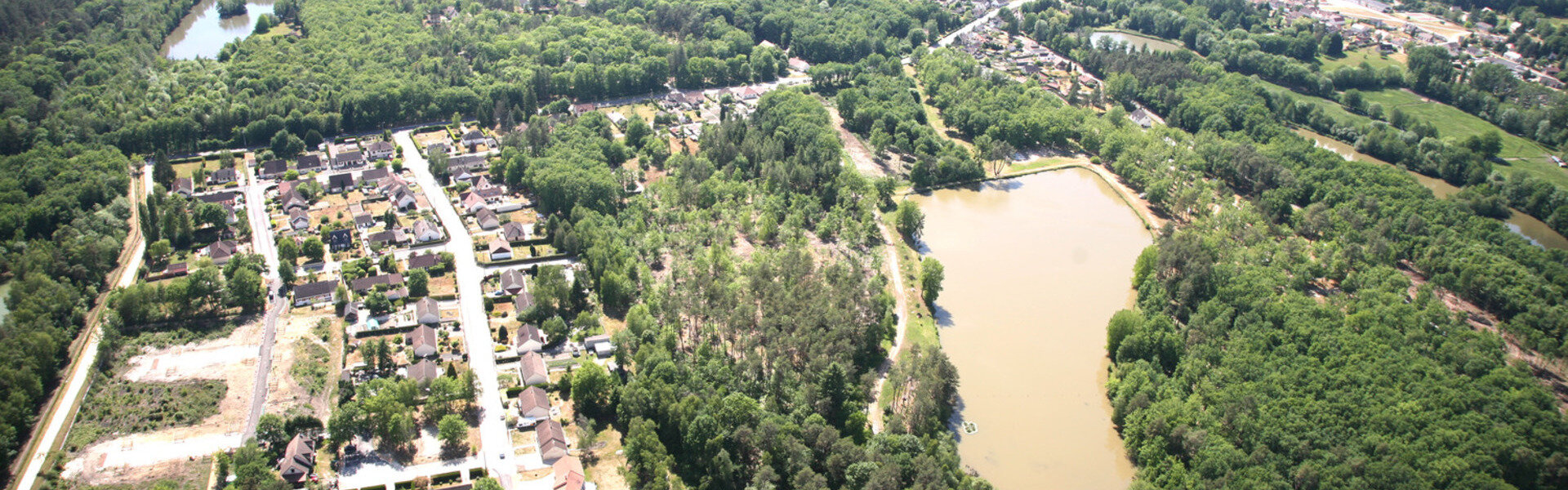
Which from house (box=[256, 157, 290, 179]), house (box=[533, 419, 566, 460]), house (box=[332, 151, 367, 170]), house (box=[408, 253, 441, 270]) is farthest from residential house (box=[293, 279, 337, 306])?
house (box=[332, 151, 367, 170])

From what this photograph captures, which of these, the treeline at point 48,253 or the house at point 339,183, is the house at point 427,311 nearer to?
the treeline at point 48,253

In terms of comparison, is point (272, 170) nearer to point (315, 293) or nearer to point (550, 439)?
point (315, 293)

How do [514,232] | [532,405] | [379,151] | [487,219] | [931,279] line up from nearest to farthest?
[532,405] < [931,279] < [514,232] < [487,219] < [379,151]

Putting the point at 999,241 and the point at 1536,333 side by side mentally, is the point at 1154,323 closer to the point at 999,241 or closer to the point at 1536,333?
the point at 999,241

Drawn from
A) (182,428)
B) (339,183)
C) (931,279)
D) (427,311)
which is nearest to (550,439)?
(427,311)

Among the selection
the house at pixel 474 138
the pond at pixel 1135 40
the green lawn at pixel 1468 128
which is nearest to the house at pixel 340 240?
the house at pixel 474 138

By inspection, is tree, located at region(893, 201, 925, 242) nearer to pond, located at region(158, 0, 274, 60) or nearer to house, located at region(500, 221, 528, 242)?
house, located at region(500, 221, 528, 242)
